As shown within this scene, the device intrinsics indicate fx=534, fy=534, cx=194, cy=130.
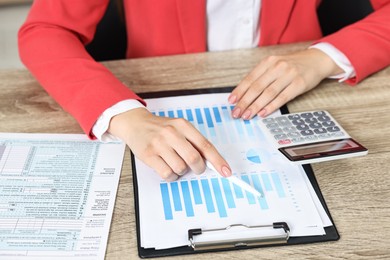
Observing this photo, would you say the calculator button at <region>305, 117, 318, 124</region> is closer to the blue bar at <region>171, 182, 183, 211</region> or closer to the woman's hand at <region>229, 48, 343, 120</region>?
the woman's hand at <region>229, 48, 343, 120</region>

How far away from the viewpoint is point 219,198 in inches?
28.2

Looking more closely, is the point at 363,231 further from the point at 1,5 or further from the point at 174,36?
the point at 1,5

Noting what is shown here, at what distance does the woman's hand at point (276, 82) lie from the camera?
0.88 metres

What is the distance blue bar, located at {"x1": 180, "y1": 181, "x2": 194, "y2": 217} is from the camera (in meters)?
0.70

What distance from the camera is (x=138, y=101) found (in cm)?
85

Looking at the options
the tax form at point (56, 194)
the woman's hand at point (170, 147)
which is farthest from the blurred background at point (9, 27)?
the woman's hand at point (170, 147)

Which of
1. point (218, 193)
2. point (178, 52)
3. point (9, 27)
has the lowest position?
point (9, 27)

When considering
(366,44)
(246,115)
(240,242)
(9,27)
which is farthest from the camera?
(9,27)

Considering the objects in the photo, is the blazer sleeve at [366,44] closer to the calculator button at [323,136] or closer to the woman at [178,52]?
the woman at [178,52]

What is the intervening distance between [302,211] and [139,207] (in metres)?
0.21

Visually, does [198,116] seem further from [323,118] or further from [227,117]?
[323,118]

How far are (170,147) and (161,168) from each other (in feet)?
0.11

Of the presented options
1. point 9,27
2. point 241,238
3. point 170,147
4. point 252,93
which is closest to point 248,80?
point 252,93

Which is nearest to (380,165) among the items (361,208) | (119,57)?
(361,208)
